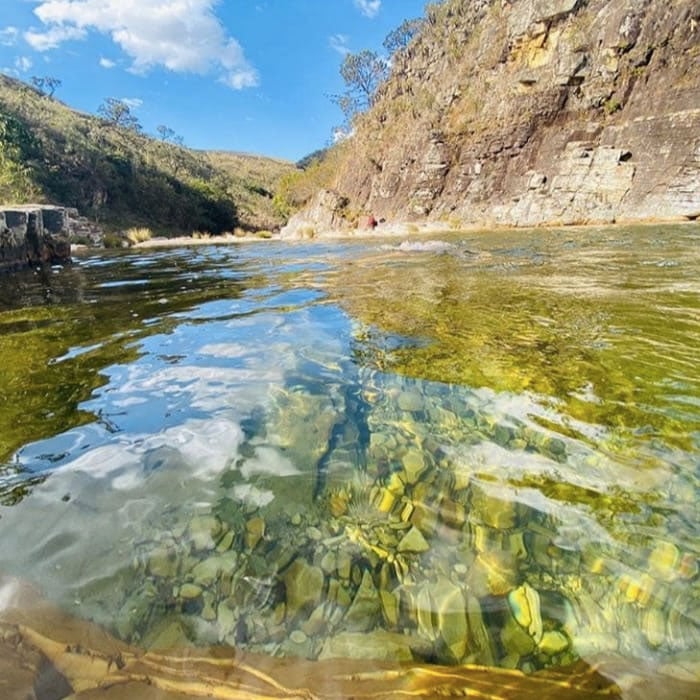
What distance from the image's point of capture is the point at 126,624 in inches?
44.2

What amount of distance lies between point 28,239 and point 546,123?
84.3ft

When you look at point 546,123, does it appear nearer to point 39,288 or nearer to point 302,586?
point 39,288

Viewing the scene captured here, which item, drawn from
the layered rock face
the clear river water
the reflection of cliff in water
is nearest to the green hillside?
the layered rock face

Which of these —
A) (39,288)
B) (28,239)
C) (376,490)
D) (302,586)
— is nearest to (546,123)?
(28,239)

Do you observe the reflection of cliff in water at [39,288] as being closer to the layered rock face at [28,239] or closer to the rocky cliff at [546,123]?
the layered rock face at [28,239]

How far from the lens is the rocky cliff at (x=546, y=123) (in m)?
19.6

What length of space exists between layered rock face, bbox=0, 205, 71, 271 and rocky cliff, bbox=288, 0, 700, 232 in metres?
20.5

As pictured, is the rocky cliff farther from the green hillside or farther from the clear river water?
the clear river water

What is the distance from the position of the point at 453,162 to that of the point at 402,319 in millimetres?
27696

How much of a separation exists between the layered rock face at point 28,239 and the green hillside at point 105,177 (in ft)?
59.8

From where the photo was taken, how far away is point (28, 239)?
8805 mm

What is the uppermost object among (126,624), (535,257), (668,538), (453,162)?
(453,162)

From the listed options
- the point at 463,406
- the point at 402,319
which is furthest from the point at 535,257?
the point at 463,406

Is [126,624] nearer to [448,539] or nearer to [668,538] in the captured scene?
[448,539]
